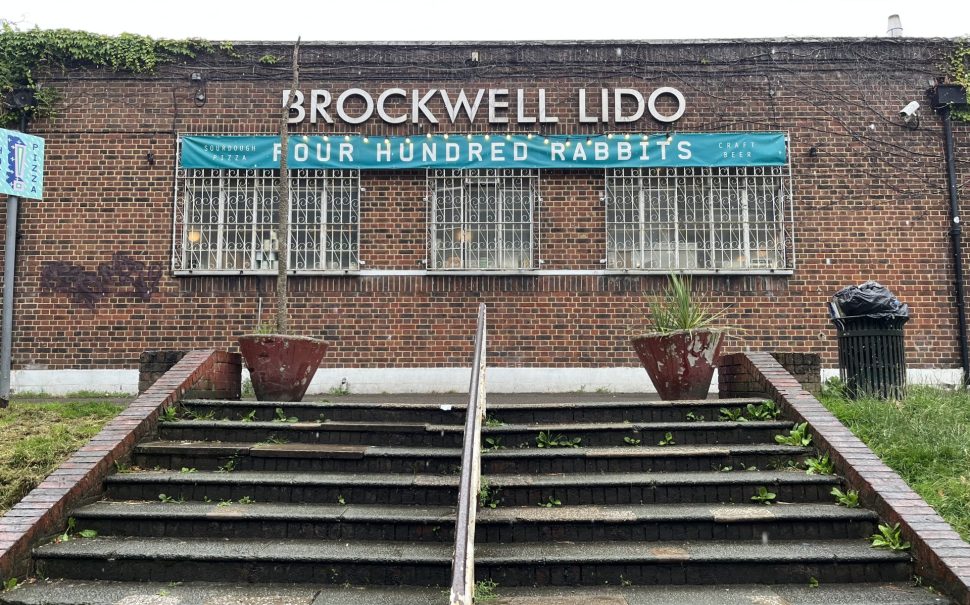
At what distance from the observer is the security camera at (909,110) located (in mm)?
9859

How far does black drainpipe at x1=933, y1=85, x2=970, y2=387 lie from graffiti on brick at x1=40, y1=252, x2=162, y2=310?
34.9 feet

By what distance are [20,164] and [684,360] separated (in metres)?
7.78

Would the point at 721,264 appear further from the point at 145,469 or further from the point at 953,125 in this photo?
the point at 145,469

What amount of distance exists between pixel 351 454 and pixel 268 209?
18.7ft

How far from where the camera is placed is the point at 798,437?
17.7ft

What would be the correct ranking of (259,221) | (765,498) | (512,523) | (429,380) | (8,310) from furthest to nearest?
1. (259,221)
2. (429,380)
3. (8,310)
4. (765,498)
5. (512,523)

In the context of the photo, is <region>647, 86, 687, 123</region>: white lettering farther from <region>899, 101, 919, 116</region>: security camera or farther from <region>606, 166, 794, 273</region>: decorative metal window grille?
<region>899, 101, 919, 116</region>: security camera

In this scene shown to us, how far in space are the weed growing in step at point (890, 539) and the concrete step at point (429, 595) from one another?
239 millimetres

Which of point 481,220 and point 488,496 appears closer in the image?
point 488,496

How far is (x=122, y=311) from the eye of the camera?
9.75 m

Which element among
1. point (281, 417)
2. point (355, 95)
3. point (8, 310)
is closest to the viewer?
point (281, 417)

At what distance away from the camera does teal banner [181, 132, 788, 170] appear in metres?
9.84

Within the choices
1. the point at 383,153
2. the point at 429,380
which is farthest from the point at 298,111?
the point at 429,380

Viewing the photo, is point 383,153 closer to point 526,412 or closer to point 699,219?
point 699,219
